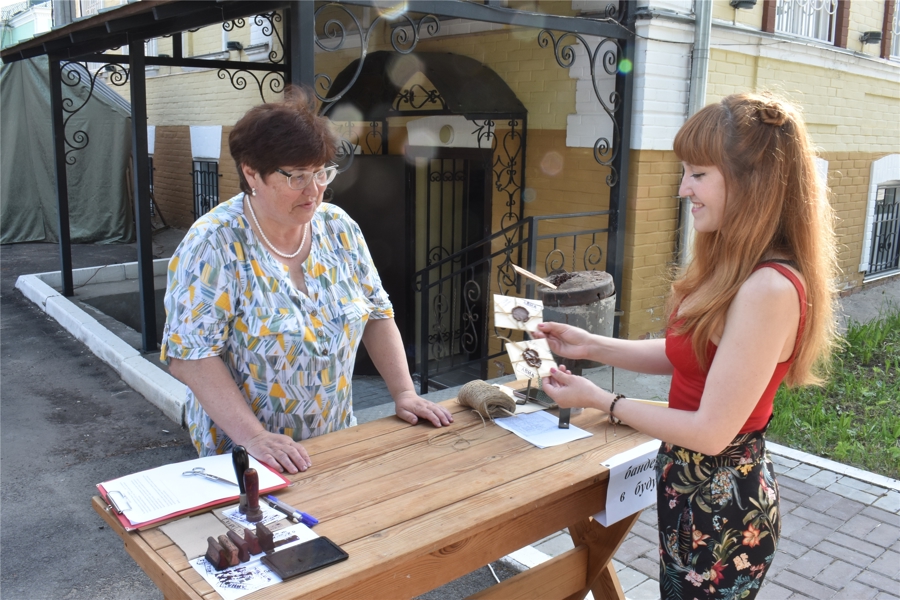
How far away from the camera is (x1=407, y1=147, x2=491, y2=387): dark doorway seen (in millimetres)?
7789

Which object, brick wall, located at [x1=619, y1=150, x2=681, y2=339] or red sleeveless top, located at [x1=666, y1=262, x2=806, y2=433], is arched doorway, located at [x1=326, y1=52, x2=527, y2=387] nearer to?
brick wall, located at [x1=619, y1=150, x2=681, y2=339]

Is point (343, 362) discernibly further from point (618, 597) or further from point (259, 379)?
point (618, 597)

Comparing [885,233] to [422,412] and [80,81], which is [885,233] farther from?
[80,81]

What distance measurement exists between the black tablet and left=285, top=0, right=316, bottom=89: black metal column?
282cm

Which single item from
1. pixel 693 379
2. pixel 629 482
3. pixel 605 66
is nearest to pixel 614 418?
pixel 629 482

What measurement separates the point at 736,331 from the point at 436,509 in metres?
0.83

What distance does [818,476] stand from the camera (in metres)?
4.32

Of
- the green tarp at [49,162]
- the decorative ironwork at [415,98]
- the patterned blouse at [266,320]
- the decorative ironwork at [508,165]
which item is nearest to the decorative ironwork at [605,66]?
the decorative ironwork at [508,165]

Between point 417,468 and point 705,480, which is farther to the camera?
point 417,468

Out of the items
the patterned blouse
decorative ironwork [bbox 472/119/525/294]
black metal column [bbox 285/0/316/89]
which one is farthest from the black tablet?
decorative ironwork [bbox 472/119/525/294]

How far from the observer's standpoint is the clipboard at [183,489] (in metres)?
1.76

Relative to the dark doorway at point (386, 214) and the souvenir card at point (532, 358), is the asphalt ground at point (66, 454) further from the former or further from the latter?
the souvenir card at point (532, 358)

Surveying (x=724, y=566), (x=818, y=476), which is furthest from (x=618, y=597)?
(x=818, y=476)

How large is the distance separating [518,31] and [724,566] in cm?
575
